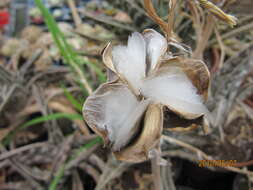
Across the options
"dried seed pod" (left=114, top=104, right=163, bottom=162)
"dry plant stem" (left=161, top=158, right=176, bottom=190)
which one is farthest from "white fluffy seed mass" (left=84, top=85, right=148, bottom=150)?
"dry plant stem" (left=161, top=158, right=176, bottom=190)

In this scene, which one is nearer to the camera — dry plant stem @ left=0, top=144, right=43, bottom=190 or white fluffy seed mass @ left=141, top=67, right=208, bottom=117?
white fluffy seed mass @ left=141, top=67, right=208, bottom=117

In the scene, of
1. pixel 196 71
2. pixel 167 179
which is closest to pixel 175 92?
pixel 196 71

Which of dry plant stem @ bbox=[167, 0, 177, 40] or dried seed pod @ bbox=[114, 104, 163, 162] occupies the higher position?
dry plant stem @ bbox=[167, 0, 177, 40]

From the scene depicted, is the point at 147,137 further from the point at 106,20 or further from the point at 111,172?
the point at 106,20

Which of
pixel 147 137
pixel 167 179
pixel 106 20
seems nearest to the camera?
pixel 147 137

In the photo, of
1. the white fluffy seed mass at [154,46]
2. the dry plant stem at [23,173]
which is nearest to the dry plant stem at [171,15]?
the white fluffy seed mass at [154,46]

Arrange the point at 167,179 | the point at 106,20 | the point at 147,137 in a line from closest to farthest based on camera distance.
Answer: the point at 147,137 < the point at 167,179 < the point at 106,20

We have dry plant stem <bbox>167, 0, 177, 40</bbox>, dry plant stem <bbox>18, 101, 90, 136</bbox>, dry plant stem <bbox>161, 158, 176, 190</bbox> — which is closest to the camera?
dry plant stem <bbox>167, 0, 177, 40</bbox>

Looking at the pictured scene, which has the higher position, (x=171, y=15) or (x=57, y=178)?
(x=171, y=15)

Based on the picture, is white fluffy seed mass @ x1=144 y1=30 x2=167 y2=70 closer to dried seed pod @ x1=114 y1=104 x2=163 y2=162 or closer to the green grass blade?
dried seed pod @ x1=114 y1=104 x2=163 y2=162
